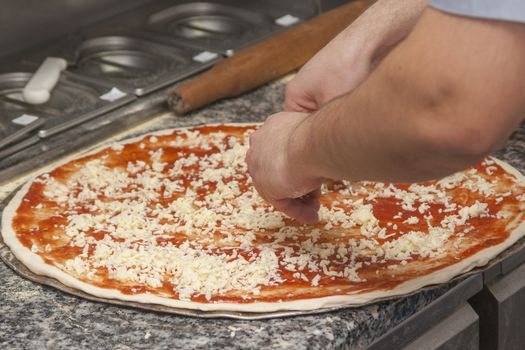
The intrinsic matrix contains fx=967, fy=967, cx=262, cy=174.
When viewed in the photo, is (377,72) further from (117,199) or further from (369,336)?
Answer: (117,199)

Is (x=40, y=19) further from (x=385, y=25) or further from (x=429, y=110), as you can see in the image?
(x=429, y=110)

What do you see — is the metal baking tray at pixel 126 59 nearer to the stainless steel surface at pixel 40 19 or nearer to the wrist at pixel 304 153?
the stainless steel surface at pixel 40 19

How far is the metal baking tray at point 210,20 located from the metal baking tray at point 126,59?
0.05m

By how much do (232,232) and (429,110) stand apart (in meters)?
0.77

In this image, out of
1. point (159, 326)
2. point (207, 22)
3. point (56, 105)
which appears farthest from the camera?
point (207, 22)

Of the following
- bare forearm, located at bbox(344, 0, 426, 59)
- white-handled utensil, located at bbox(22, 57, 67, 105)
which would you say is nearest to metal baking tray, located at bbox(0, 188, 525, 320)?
bare forearm, located at bbox(344, 0, 426, 59)

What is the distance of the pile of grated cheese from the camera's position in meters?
1.68

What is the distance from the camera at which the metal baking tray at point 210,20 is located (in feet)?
8.92

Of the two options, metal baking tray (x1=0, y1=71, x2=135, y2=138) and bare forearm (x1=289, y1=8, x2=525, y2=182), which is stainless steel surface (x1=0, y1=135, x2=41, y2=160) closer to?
metal baking tray (x1=0, y1=71, x2=135, y2=138)

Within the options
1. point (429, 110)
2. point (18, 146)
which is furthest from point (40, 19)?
point (429, 110)

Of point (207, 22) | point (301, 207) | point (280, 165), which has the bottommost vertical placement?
point (207, 22)

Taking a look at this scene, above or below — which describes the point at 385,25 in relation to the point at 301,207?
above

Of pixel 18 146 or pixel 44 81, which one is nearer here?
pixel 18 146

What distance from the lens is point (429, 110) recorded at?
1107mm
